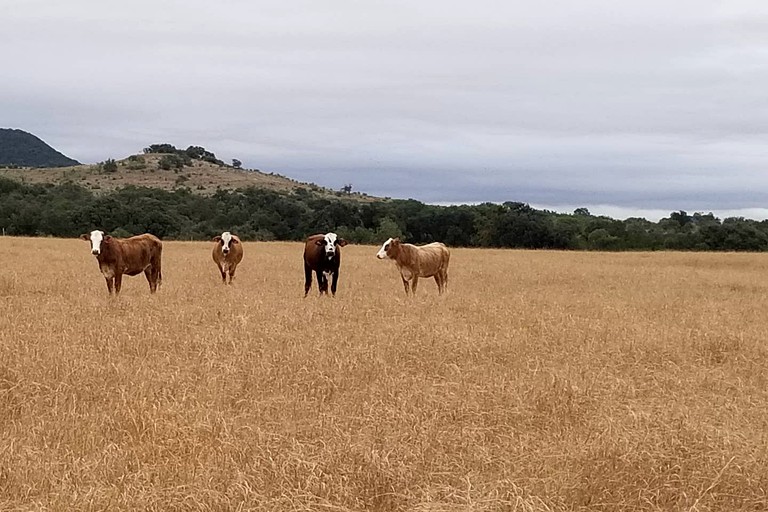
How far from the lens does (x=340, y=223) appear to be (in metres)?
63.9

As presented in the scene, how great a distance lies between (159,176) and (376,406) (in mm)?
115065

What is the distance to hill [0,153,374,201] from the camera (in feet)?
345

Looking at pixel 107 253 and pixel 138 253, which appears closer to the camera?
pixel 107 253

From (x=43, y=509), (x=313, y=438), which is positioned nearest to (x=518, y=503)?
(x=313, y=438)

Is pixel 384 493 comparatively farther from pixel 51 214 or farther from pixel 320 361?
pixel 51 214

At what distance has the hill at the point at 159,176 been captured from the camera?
10520cm

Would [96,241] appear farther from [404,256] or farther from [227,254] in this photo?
[404,256]

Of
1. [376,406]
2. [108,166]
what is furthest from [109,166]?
[376,406]

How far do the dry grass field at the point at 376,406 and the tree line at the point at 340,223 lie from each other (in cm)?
4289

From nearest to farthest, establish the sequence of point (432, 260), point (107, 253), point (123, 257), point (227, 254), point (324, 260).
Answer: point (107, 253) → point (123, 257) → point (324, 260) → point (432, 260) → point (227, 254)

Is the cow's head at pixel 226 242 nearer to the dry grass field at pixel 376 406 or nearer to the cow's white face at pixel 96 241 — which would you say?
the cow's white face at pixel 96 241

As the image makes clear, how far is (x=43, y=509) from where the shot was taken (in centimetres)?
459

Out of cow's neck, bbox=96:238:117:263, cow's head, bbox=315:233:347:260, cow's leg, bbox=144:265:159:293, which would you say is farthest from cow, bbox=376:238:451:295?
cow's neck, bbox=96:238:117:263

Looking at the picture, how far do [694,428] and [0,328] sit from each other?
844 centimetres
